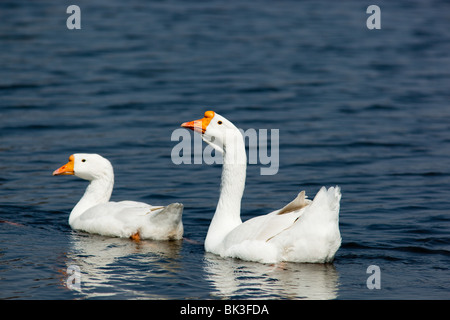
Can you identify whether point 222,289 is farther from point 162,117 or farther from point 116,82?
point 116,82

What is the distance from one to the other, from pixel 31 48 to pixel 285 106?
10.9m

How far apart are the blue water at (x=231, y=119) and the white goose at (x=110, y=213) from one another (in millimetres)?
191

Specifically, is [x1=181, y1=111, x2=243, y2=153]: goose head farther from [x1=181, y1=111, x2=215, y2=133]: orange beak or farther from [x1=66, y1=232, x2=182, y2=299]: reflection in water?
[x1=66, y1=232, x2=182, y2=299]: reflection in water

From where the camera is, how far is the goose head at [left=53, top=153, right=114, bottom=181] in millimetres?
12828

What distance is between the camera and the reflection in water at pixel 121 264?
9250 millimetres

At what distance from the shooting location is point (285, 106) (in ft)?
69.0

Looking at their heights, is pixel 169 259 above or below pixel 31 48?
below

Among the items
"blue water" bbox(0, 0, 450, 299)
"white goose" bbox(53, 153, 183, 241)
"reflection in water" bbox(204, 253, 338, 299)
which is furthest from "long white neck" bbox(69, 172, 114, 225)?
"reflection in water" bbox(204, 253, 338, 299)

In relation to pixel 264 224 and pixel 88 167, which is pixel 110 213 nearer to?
pixel 88 167

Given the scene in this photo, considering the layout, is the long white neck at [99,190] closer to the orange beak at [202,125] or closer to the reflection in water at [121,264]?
the reflection in water at [121,264]

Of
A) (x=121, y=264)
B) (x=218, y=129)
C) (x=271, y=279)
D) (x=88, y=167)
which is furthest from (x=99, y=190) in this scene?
(x=271, y=279)
